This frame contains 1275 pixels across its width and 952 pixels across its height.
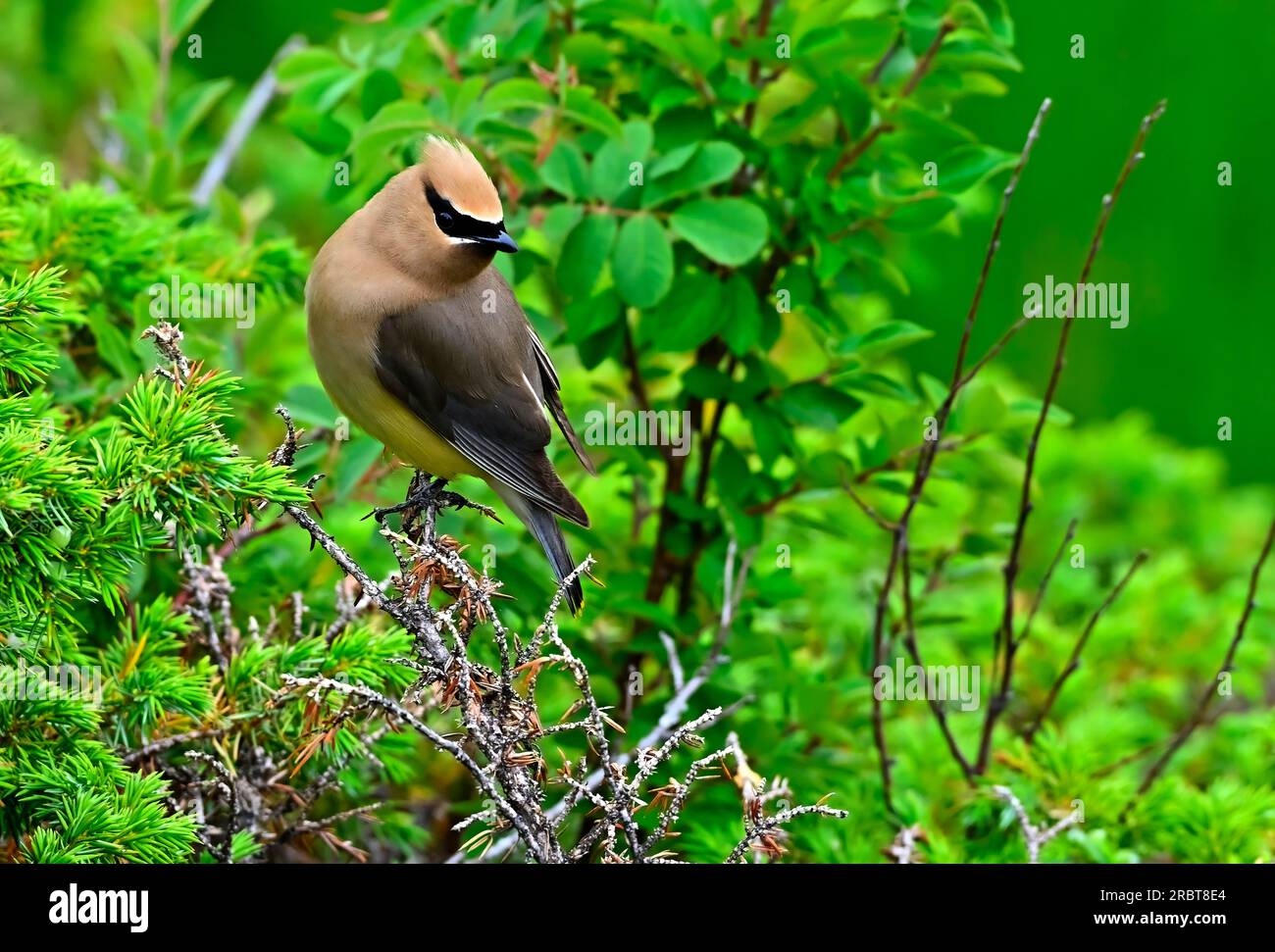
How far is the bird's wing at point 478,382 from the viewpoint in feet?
8.51

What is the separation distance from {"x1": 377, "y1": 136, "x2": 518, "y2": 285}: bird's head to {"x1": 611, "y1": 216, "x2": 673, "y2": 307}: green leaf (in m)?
0.26

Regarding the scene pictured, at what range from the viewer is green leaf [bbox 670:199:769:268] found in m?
2.65

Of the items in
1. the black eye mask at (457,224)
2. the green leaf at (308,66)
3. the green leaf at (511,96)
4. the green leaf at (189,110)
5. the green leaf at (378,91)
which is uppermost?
the green leaf at (189,110)

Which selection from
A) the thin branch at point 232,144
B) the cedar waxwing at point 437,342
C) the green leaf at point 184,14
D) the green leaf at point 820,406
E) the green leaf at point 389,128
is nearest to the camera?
the cedar waxwing at point 437,342

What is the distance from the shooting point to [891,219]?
281 centimetres

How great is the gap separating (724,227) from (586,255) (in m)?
0.25

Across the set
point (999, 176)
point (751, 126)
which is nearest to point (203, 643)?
point (751, 126)

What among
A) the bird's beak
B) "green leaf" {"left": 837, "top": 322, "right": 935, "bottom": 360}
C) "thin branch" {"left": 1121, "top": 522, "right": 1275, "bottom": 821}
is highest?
the bird's beak

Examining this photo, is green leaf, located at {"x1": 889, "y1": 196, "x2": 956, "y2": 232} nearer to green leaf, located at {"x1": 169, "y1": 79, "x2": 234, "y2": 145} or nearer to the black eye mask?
the black eye mask

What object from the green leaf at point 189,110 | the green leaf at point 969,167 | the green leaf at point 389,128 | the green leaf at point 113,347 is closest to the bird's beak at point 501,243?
the green leaf at point 389,128

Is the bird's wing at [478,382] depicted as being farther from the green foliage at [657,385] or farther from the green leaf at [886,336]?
the green leaf at [886,336]

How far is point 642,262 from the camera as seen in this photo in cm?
268

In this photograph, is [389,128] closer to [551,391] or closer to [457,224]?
[457,224]

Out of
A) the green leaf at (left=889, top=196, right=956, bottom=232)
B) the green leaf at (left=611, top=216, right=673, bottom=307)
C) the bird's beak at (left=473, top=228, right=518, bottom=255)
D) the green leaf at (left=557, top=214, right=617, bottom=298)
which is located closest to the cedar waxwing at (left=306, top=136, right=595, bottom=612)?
the bird's beak at (left=473, top=228, right=518, bottom=255)
